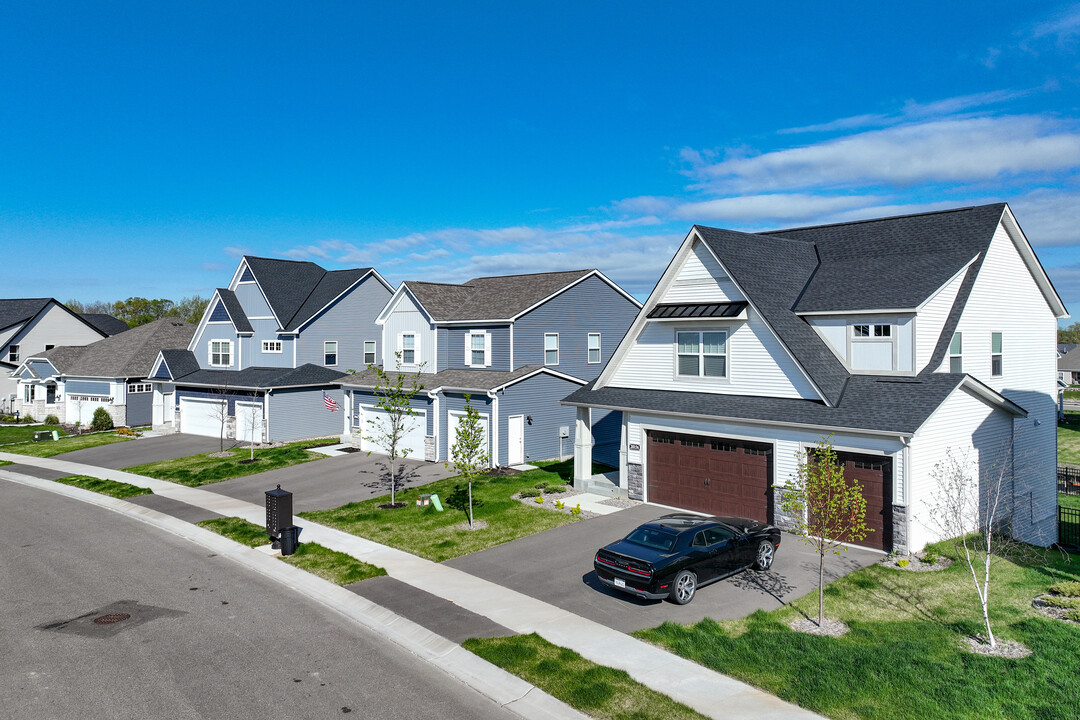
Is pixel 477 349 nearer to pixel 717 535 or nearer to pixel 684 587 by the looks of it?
pixel 717 535

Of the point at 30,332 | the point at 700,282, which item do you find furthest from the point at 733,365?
the point at 30,332

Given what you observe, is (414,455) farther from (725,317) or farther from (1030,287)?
(1030,287)

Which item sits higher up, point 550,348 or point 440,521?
point 550,348

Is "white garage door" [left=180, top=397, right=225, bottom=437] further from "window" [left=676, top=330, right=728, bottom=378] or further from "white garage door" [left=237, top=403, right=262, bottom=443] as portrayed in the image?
"window" [left=676, top=330, right=728, bottom=378]

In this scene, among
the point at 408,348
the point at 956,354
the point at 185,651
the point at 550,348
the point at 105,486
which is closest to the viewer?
the point at 185,651

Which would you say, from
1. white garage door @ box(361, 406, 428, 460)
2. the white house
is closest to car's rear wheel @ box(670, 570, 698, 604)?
the white house

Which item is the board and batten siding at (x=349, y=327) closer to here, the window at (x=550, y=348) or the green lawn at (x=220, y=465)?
the green lawn at (x=220, y=465)

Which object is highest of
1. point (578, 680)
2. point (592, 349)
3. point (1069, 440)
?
point (592, 349)

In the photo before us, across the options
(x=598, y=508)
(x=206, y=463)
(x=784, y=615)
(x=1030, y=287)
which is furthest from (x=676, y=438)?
(x=206, y=463)
